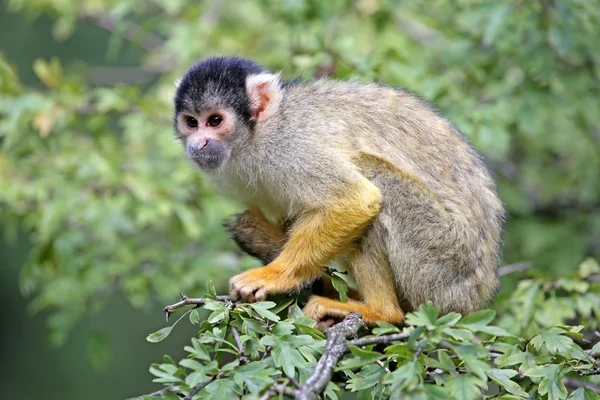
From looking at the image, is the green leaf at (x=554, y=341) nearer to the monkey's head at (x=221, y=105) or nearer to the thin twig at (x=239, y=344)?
the thin twig at (x=239, y=344)

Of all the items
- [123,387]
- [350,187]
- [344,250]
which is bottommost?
[123,387]

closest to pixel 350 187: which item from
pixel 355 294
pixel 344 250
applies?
pixel 344 250

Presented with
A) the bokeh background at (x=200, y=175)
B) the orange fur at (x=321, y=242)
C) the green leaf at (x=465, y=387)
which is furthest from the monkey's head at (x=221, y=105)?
the green leaf at (x=465, y=387)

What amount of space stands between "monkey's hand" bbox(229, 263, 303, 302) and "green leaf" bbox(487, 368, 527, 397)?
1337mm

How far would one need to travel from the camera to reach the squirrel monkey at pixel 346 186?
429 cm

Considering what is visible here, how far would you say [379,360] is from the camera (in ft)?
10.5

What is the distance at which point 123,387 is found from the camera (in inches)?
479

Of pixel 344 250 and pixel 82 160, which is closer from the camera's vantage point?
pixel 344 250

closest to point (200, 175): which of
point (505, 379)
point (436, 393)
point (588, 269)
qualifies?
point (588, 269)

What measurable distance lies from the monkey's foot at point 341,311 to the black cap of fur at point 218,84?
50.9 inches

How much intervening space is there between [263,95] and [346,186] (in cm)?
94

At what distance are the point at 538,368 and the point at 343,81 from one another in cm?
244

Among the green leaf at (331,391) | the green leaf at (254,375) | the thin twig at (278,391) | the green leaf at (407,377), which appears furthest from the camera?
the green leaf at (331,391)

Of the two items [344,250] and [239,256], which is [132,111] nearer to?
[239,256]
